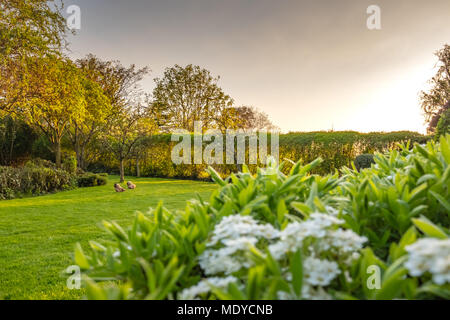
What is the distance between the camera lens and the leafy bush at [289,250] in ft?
2.50

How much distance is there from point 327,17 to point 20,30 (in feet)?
33.8

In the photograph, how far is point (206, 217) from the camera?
1083mm

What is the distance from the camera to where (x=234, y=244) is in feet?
2.64

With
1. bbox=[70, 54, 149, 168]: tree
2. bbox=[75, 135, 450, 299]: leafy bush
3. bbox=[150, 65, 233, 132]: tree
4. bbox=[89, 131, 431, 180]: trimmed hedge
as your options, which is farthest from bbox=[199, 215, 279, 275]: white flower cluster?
bbox=[150, 65, 233, 132]: tree

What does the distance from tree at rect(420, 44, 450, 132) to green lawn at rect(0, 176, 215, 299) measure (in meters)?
27.6

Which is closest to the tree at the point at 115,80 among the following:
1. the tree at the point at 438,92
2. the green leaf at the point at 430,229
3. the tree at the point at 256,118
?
the tree at the point at 256,118

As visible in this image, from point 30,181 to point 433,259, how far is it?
13.2m

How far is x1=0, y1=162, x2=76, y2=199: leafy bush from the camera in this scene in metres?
9.98

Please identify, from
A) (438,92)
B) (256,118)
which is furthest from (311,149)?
(256,118)

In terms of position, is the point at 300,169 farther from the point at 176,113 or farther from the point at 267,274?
the point at 176,113

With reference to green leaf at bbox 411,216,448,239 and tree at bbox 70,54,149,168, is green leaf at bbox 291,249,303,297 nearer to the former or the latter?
green leaf at bbox 411,216,448,239

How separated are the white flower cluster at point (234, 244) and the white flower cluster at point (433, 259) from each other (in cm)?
38

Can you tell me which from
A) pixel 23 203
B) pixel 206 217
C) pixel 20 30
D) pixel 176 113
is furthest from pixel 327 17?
pixel 176 113

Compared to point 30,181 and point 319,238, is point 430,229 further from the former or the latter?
point 30,181
